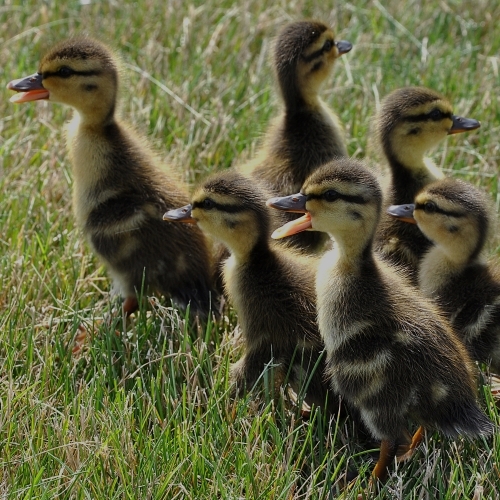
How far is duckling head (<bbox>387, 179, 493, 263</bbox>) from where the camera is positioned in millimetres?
3334

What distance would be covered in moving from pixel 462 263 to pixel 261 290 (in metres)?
0.67

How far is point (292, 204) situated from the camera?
3.20m

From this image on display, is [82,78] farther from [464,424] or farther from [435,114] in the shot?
[464,424]

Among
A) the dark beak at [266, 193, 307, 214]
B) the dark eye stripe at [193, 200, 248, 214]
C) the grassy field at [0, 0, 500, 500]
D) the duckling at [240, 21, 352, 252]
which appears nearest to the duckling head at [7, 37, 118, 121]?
the grassy field at [0, 0, 500, 500]

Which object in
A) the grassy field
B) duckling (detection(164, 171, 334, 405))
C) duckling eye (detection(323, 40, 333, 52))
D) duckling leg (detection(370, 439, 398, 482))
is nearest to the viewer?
the grassy field

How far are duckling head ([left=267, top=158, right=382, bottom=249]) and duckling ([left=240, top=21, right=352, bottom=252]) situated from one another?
26.0 inches

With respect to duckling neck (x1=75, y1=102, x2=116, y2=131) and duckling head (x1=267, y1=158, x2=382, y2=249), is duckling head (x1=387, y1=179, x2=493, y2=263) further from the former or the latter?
duckling neck (x1=75, y1=102, x2=116, y2=131)

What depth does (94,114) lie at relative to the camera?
12.6 feet

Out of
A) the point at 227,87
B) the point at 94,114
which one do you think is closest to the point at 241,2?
the point at 227,87

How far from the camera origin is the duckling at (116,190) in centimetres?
367

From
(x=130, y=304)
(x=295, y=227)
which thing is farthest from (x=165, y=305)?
(x=295, y=227)

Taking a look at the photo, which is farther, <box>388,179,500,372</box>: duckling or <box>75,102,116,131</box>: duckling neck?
<box>75,102,116,131</box>: duckling neck

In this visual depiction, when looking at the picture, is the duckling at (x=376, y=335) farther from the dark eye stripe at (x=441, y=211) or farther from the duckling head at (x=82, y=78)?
the duckling head at (x=82, y=78)

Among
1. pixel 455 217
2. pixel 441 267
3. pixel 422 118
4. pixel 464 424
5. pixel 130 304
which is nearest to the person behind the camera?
pixel 464 424
